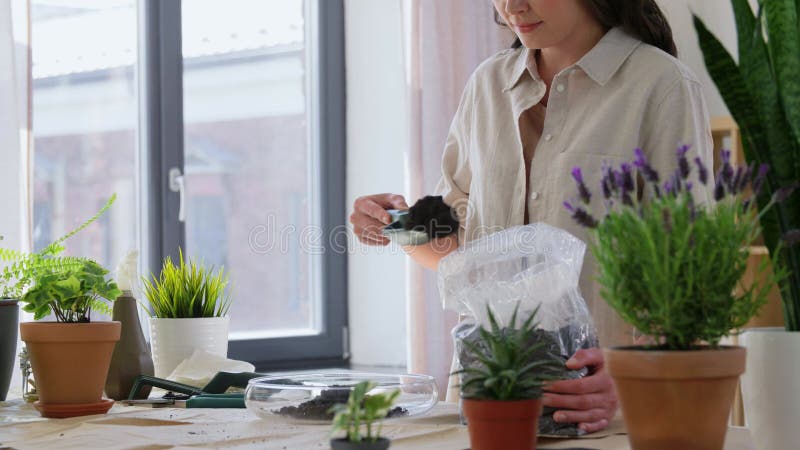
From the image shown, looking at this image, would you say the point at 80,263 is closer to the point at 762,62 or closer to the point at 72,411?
the point at 72,411

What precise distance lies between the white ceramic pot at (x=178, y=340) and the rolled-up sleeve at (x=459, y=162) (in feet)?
1.74

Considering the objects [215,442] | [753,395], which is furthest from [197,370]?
[753,395]

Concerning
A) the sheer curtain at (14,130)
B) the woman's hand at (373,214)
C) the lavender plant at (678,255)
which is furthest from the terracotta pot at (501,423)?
the sheer curtain at (14,130)

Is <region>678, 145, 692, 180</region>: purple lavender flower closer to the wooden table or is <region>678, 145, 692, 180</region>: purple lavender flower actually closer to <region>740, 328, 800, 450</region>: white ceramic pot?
<region>740, 328, 800, 450</region>: white ceramic pot

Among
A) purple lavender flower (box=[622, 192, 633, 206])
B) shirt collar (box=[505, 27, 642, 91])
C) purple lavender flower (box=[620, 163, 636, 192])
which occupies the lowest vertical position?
purple lavender flower (box=[622, 192, 633, 206])

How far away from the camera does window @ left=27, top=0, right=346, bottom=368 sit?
3188 mm

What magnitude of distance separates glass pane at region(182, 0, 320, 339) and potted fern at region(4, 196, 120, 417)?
1.91 metres

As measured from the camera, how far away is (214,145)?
3500 mm

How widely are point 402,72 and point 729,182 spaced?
105 inches

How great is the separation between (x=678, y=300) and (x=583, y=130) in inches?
34.6

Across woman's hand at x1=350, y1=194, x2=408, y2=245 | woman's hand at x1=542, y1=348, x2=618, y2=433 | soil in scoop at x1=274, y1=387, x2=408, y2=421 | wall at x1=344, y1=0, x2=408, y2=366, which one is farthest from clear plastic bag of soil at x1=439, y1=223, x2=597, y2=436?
wall at x1=344, y1=0, x2=408, y2=366

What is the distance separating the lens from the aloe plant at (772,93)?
101 centimetres

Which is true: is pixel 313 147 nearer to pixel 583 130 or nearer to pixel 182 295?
pixel 182 295

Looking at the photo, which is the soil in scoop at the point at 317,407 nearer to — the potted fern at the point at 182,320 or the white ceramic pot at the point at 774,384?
the white ceramic pot at the point at 774,384
